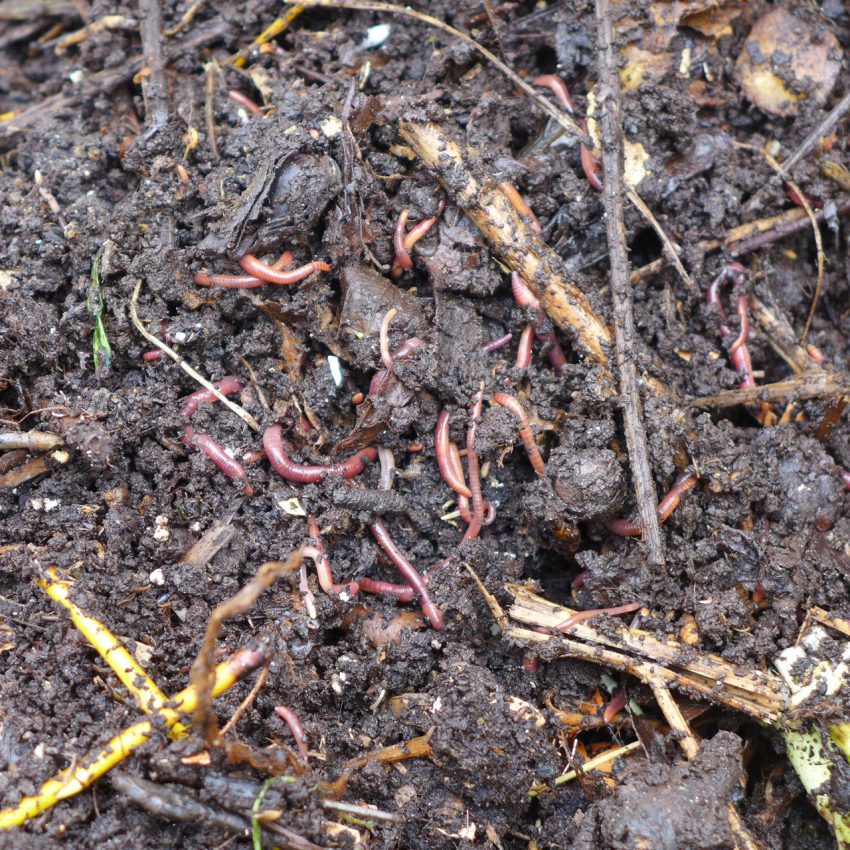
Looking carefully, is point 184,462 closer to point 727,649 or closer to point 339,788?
point 339,788

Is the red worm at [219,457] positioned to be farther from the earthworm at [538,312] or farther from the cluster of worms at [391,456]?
the earthworm at [538,312]

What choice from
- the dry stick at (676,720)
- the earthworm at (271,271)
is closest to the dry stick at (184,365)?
the earthworm at (271,271)

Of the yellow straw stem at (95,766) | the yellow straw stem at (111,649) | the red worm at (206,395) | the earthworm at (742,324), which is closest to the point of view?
the yellow straw stem at (95,766)

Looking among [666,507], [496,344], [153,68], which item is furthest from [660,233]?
[153,68]

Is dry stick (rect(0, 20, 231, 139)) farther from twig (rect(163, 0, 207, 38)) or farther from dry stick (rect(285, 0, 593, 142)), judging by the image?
dry stick (rect(285, 0, 593, 142))

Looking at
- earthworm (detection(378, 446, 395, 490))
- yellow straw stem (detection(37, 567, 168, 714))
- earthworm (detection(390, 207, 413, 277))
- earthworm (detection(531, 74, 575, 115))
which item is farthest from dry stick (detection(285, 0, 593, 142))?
yellow straw stem (detection(37, 567, 168, 714))

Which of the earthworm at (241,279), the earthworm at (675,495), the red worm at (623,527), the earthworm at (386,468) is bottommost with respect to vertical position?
the red worm at (623,527)
